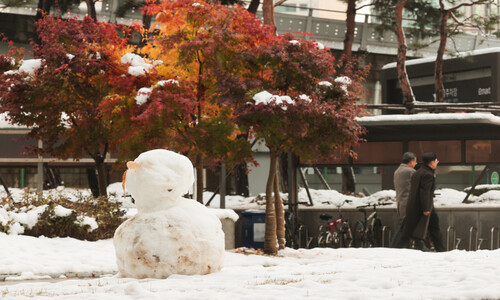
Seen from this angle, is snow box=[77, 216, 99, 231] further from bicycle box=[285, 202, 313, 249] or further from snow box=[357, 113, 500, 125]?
snow box=[357, 113, 500, 125]

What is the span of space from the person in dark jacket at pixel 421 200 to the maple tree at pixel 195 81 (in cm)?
345

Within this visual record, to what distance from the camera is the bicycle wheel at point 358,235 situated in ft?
55.6

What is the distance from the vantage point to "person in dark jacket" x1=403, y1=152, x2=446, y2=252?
12.9 m

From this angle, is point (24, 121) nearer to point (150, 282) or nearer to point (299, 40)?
point (299, 40)

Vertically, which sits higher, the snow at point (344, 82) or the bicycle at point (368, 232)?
the snow at point (344, 82)

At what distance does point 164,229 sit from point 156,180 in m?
0.60

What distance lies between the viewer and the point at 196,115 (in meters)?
16.7

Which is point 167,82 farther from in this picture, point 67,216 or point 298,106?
point 67,216

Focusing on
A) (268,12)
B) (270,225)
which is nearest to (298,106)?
(270,225)

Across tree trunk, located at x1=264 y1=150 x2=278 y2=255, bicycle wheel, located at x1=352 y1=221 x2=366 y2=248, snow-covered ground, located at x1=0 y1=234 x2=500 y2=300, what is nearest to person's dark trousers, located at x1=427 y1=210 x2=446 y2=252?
snow-covered ground, located at x1=0 y1=234 x2=500 y2=300

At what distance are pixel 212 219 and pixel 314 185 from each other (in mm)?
17116

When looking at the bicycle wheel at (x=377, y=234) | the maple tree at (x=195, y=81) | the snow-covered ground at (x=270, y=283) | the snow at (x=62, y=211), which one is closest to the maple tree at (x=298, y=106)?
the maple tree at (x=195, y=81)

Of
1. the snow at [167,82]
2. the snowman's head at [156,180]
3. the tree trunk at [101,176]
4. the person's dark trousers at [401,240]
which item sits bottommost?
the person's dark trousers at [401,240]

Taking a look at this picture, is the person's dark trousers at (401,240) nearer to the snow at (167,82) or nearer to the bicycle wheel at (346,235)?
the bicycle wheel at (346,235)
